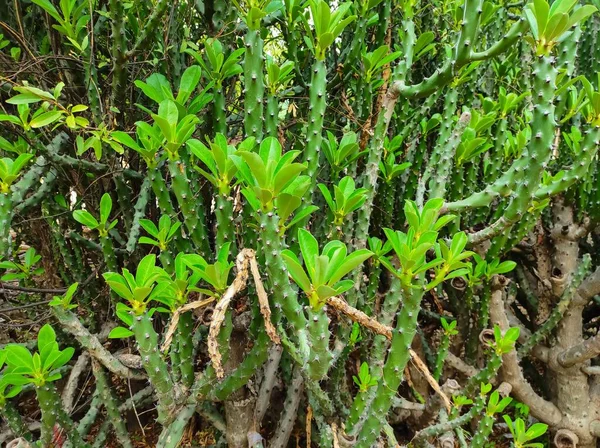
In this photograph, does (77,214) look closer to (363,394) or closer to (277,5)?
(277,5)

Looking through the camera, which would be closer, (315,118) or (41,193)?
(315,118)

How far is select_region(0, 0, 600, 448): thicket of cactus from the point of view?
112 cm

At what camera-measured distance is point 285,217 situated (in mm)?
994

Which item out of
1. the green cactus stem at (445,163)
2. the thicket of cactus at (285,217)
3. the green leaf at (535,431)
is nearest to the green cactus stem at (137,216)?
the thicket of cactus at (285,217)

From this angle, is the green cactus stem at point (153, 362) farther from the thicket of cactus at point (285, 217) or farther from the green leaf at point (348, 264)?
the green leaf at point (348, 264)

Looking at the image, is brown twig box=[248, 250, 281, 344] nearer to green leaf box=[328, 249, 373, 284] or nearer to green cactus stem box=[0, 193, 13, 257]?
green leaf box=[328, 249, 373, 284]

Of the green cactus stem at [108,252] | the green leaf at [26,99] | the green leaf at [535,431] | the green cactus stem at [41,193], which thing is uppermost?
the green leaf at [26,99]

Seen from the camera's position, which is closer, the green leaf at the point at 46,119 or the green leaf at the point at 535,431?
the green leaf at the point at 46,119

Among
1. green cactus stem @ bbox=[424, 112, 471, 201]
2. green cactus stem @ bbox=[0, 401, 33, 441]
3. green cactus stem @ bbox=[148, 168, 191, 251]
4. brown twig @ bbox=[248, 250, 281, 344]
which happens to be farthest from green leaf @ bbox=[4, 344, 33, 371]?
green cactus stem @ bbox=[424, 112, 471, 201]

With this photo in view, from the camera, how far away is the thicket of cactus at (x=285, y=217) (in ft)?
3.67

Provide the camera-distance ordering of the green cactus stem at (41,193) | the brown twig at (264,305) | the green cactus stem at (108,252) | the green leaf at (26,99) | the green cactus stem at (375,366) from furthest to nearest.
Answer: the green cactus stem at (41,193) < the green cactus stem at (108,252) < the green cactus stem at (375,366) < the green leaf at (26,99) < the brown twig at (264,305)

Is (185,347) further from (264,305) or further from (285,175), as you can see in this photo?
(285,175)

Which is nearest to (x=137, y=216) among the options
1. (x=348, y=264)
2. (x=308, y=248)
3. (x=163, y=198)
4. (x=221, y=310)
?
(x=163, y=198)

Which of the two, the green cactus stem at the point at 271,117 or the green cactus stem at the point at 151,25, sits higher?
the green cactus stem at the point at 151,25
